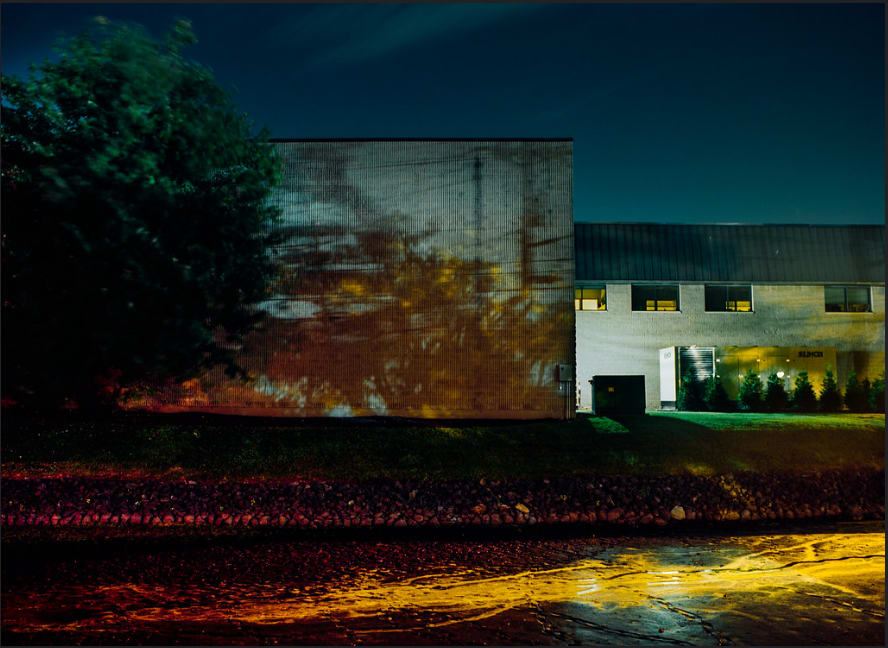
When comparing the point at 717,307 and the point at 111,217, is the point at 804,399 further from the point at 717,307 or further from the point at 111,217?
the point at 111,217

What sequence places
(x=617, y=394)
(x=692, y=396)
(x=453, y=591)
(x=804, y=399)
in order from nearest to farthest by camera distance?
1. (x=453, y=591)
2. (x=617, y=394)
3. (x=804, y=399)
4. (x=692, y=396)

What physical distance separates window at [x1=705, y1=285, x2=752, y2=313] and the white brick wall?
276 millimetres

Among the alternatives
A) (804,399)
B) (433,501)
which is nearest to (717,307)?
(804,399)

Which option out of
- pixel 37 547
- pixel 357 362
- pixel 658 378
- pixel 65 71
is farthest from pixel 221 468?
pixel 658 378

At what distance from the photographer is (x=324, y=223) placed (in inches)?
771

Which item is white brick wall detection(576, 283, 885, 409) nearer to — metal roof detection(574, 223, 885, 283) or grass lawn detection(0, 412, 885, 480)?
metal roof detection(574, 223, 885, 283)

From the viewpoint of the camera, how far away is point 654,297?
2908cm

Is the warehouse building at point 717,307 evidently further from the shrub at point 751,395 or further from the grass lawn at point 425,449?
the grass lawn at point 425,449

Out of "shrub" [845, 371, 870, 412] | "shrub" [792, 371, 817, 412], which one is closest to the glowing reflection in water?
"shrub" [792, 371, 817, 412]

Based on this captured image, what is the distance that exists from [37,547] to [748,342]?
26.5m

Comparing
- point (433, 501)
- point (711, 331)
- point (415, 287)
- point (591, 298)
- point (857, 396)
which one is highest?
point (591, 298)

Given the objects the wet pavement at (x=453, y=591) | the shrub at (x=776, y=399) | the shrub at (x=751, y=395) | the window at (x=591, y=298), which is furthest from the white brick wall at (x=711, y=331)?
the wet pavement at (x=453, y=591)

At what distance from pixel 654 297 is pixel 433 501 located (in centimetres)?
1890

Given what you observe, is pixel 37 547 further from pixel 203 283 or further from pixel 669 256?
pixel 669 256
